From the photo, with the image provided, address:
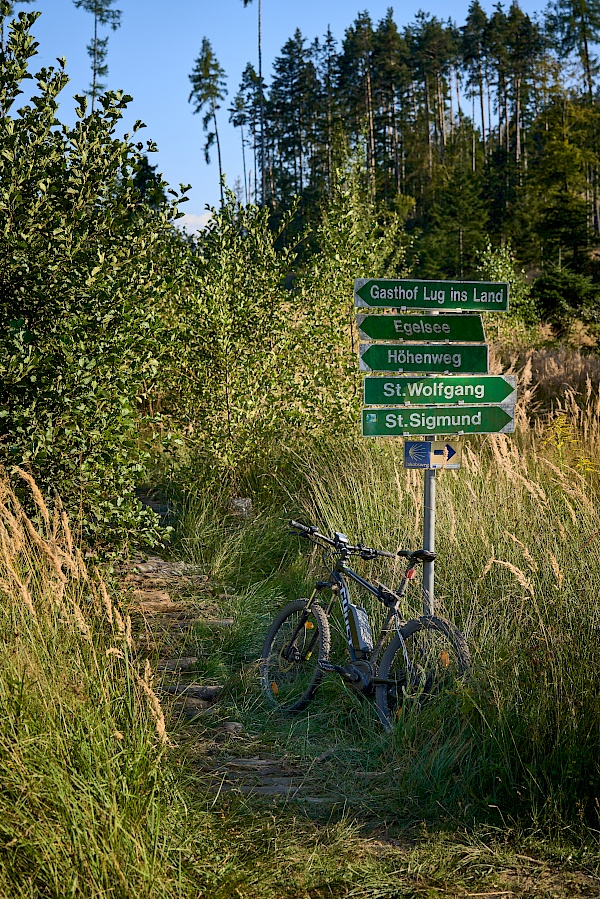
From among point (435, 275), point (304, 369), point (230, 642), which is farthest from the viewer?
point (435, 275)

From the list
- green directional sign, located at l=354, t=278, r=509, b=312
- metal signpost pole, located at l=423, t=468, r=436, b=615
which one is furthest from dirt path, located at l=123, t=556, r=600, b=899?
green directional sign, located at l=354, t=278, r=509, b=312

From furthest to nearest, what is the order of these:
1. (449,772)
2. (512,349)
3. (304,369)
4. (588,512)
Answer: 1. (512,349)
2. (304,369)
3. (588,512)
4. (449,772)

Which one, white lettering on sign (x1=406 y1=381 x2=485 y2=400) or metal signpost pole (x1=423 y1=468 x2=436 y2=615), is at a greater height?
white lettering on sign (x1=406 y1=381 x2=485 y2=400)

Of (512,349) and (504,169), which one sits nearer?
(512,349)

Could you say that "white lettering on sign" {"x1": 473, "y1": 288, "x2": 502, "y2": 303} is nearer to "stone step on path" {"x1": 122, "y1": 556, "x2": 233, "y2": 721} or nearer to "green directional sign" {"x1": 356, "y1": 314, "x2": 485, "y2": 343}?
"green directional sign" {"x1": 356, "y1": 314, "x2": 485, "y2": 343}

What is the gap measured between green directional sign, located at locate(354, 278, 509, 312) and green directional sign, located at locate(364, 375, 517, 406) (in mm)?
401

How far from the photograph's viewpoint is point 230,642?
6.05 meters

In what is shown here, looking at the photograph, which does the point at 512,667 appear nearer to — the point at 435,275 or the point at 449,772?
the point at 449,772

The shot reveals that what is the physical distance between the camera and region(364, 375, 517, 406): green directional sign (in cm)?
492

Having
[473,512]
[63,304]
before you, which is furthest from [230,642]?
[63,304]

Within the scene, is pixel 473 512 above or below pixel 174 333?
below

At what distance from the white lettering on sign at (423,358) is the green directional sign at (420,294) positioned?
0.25 m

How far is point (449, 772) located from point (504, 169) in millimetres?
47868

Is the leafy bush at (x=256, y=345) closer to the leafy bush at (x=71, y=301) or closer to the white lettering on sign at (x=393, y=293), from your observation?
the leafy bush at (x=71, y=301)
